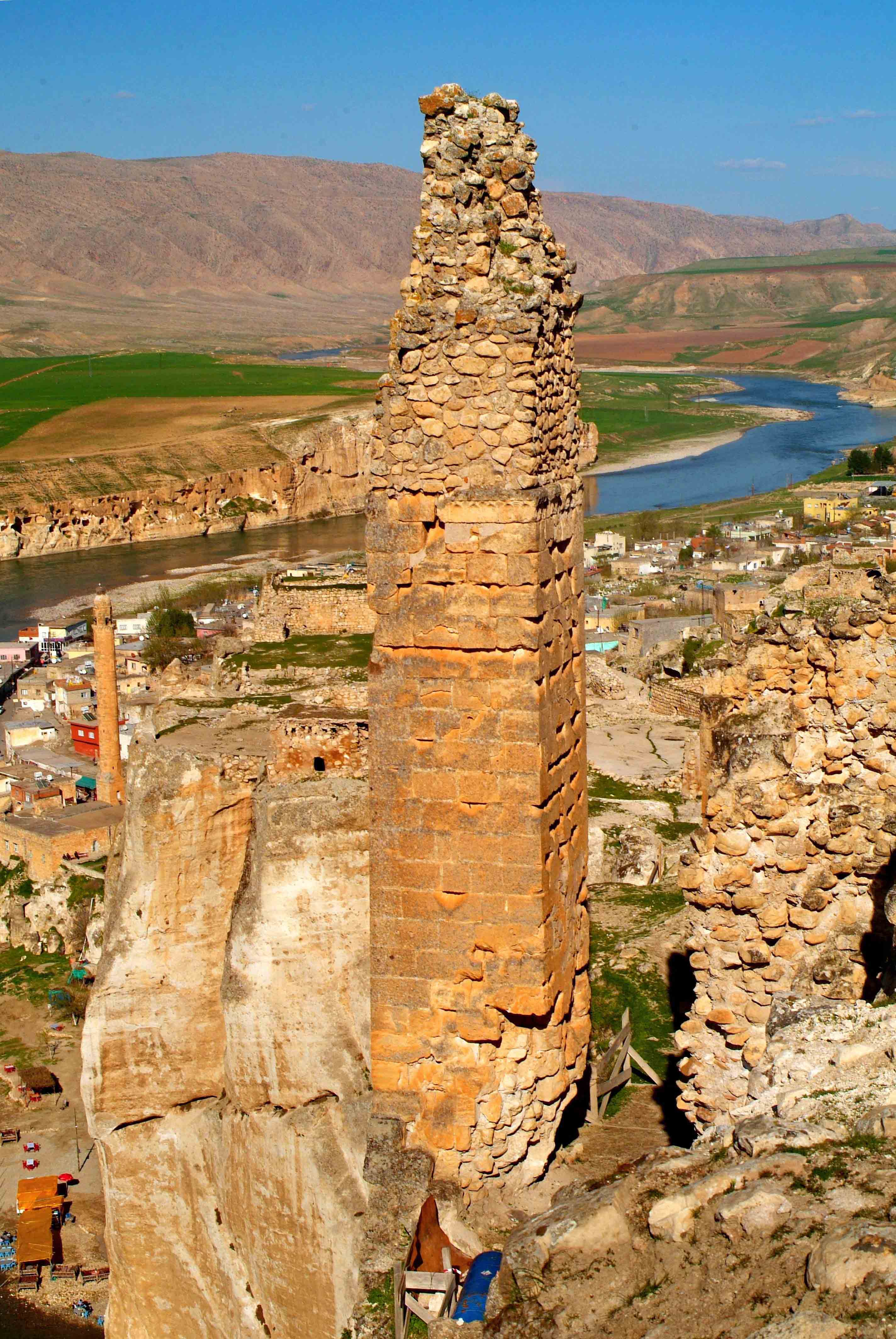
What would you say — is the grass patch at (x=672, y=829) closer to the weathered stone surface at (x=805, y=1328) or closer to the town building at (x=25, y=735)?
the weathered stone surface at (x=805, y=1328)

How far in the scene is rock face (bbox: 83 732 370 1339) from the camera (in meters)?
6.84

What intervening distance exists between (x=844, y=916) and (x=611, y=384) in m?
138

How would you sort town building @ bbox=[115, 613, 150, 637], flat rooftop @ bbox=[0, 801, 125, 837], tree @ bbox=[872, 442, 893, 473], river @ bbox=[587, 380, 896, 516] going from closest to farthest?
flat rooftop @ bbox=[0, 801, 125, 837] < town building @ bbox=[115, 613, 150, 637] < tree @ bbox=[872, 442, 893, 473] < river @ bbox=[587, 380, 896, 516]

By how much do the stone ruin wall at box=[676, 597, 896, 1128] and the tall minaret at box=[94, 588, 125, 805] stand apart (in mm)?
22824

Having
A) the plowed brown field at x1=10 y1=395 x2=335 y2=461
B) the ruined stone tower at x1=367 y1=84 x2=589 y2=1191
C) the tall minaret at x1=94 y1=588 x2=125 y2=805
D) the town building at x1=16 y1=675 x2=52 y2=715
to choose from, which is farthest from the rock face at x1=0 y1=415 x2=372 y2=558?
the ruined stone tower at x1=367 y1=84 x2=589 y2=1191

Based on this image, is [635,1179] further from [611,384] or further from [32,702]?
[611,384]

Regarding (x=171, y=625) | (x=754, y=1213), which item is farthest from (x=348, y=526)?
(x=754, y=1213)

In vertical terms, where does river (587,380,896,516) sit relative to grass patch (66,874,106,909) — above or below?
above

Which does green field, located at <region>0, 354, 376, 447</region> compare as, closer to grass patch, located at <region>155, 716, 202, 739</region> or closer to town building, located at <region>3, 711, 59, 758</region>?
town building, located at <region>3, 711, 59, 758</region>

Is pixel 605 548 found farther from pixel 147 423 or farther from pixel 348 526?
pixel 147 423

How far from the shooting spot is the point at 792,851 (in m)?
5.73

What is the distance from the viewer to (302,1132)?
274 inches

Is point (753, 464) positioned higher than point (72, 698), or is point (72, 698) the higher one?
point (753, 464)

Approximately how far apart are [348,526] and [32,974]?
61169 mm
